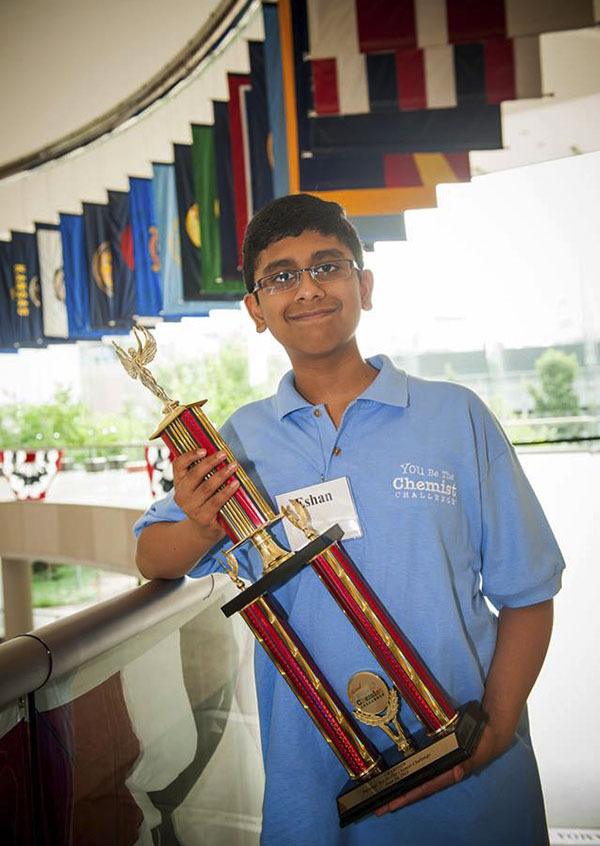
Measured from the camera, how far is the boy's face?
1.33 meters

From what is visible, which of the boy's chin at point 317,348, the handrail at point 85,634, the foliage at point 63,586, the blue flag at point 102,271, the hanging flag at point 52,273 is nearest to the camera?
the handrail at point 85,634

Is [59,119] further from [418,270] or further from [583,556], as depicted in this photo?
[583,556]

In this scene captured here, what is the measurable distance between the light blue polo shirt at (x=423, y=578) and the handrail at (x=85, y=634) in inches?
11.6

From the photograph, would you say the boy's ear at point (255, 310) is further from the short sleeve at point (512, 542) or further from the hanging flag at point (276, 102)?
the hanging flag at point (276, 102)

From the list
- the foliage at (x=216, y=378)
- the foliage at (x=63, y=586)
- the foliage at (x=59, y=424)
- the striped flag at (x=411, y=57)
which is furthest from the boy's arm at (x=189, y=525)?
the foliage at (x=63, y=586)

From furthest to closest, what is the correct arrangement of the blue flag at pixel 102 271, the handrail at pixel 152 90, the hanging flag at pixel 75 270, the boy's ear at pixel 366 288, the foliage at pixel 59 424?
the foliage at pixel 59 424 → the hanging flag at pixel 75 270 → the blue flag at pixel 102 271 → the handrail at pixel 152 90 → the boy's ear at pixel 366 288

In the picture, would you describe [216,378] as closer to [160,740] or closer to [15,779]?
[160,740]

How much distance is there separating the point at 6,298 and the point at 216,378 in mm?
3745

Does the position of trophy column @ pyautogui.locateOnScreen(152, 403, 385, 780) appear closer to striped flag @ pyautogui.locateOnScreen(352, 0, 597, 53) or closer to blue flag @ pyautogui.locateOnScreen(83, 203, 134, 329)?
striped flag @ pyautogui.locateOnScreen(352, 0, 597, 53)

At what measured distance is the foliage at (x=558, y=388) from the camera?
7176 mm

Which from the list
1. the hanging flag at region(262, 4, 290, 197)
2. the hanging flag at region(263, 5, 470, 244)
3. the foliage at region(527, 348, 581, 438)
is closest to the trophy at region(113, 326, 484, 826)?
the hanging flag at region(263, 5, 470, 244)

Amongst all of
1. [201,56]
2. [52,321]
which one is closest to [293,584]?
[201,56]

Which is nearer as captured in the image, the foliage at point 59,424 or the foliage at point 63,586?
the foliage at point 59,424

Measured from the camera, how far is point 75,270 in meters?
10.9
